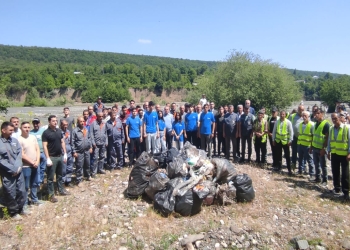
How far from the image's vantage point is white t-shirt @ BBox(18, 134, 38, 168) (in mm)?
4758

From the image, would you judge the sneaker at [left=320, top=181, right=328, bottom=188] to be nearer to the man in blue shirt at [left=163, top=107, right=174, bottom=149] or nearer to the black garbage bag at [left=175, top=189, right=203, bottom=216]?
the black garbage bag at [left=175, top=189, right=203, bottom=216]

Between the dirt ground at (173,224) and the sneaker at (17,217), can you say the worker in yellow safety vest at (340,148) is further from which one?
the sneaker at (17,217)

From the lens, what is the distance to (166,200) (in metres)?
4.54

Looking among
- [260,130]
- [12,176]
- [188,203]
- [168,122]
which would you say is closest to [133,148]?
[168,122]

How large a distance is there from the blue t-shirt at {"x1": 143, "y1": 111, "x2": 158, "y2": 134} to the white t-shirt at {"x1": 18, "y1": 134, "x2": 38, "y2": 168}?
2966 mm

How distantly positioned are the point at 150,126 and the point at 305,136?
393cm

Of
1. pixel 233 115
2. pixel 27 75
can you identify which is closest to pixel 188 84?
pixel 27 75

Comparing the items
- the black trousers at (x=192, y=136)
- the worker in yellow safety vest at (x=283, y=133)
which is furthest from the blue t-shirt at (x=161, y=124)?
the worker in yellow safety vest at (x=283, y=133)

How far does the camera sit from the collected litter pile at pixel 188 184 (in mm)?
4523

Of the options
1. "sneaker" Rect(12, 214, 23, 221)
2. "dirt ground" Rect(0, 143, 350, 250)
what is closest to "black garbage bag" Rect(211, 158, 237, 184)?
"dirt ground" Rect(0, 143, 350, 250)

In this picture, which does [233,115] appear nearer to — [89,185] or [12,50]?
[89,185]

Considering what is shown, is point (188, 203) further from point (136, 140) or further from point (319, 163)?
→ point (319, 163)

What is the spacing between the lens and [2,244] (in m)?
3.91

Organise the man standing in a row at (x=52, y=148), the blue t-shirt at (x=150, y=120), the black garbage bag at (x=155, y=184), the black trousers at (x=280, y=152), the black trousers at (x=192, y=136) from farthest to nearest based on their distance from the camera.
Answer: the black trousers at (x=192, y=136) < the blue t-shirt at (x=150, y=120) < the black trousers at (x=280, y=152) < the man standing in a row at (x=52, y=148) < the black garbage bag at (x=155, y=184)
